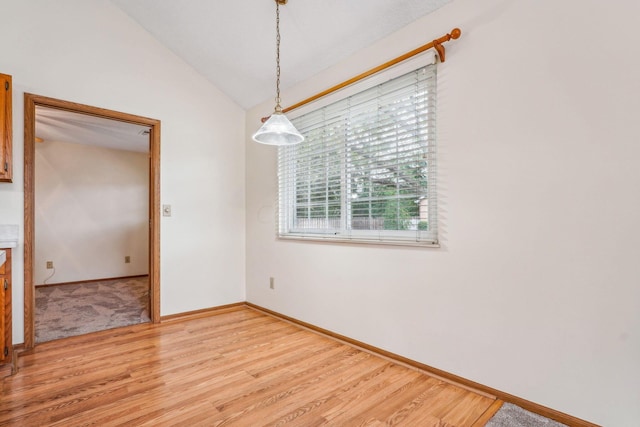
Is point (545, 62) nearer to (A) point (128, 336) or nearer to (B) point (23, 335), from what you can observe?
(A) point (128, 336)

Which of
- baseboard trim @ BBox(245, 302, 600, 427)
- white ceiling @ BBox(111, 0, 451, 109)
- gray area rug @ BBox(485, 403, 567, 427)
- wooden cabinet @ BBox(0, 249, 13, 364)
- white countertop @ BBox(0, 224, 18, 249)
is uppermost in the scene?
white ceiling @ BBox(111, 0, 451, 109)

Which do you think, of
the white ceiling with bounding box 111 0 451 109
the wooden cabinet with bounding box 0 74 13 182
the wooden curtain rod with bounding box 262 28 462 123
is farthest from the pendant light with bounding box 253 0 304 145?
the wooden cabinet with bounding box 0 74 13 182

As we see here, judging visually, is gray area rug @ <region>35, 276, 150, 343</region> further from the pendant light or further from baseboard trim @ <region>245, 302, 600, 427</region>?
the pendant light

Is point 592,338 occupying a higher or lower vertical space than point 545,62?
lower

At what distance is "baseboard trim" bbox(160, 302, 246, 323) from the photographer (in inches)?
127

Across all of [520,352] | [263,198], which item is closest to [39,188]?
[263,198]

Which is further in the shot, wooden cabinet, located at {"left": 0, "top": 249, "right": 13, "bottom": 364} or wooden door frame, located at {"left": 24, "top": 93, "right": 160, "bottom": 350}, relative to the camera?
wooden door frame, located at {"left": 24, "top": 93, "right": 160, "bottom": 350}

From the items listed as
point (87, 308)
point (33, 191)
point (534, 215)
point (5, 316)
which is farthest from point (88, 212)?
point (534, 215)

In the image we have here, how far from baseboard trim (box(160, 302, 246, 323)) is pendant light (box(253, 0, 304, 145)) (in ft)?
7.06

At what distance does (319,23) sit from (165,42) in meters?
1.73

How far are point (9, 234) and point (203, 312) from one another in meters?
1.77

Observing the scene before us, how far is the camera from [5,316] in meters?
1.98

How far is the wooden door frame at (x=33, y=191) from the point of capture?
249 cm

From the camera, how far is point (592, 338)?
58.0 inches
